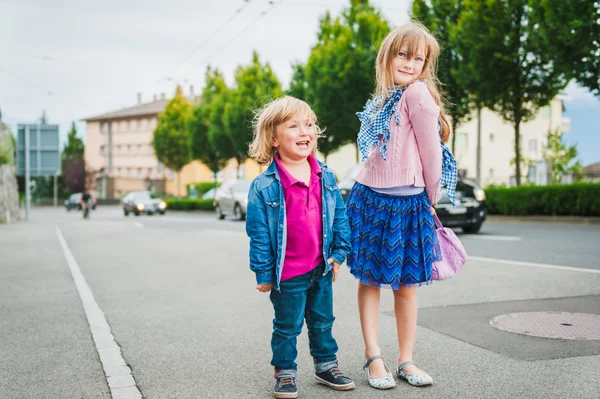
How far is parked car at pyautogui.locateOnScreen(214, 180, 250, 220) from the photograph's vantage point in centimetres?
2500

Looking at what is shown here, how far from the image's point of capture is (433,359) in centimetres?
386

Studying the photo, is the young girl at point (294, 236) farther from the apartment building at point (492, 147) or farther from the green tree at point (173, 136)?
the green tree at point (173, 136)

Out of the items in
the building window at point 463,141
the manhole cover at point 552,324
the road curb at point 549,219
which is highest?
the building window at point 463,141

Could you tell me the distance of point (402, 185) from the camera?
3.46m

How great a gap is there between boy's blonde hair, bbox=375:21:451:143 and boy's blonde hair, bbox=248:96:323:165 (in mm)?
452

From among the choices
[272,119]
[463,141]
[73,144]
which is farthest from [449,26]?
[73,144]

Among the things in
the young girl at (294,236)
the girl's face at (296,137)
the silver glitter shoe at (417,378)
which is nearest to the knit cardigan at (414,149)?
the young girl at (294,236)

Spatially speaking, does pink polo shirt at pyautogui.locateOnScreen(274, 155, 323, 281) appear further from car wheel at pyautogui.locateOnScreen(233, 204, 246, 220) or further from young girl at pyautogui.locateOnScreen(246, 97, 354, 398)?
car wheel at pyautogui.locateOnScreen(233, 204, 246, 220)

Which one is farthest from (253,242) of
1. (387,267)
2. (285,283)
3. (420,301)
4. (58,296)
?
(58,296)

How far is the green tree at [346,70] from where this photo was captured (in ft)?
96.4

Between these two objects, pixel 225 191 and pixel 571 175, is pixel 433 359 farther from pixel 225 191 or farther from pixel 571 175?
pixel 571 175

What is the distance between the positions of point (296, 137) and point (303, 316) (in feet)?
2.94

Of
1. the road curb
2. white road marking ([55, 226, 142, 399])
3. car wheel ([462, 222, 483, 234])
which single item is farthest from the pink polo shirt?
the road curb

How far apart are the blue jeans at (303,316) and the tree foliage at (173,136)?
2120 inches
